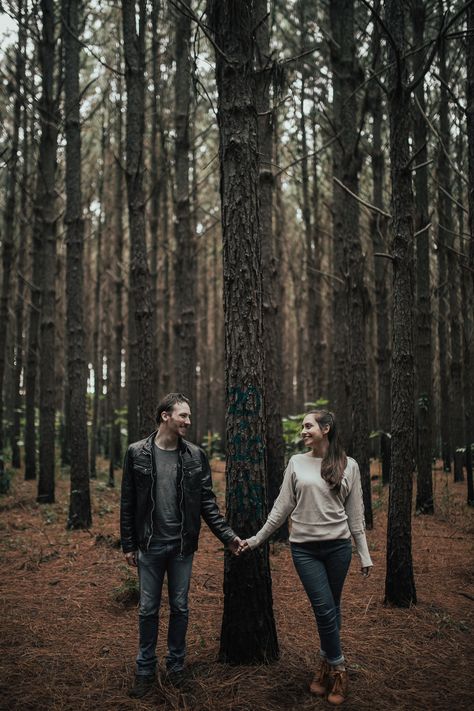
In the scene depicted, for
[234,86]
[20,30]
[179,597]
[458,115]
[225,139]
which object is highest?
[20,30]

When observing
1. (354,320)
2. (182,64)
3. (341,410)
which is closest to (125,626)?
(354,320)

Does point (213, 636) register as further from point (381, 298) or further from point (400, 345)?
point (381, 298)

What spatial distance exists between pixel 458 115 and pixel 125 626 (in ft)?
32.9

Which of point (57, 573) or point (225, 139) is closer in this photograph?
point (225, 139)

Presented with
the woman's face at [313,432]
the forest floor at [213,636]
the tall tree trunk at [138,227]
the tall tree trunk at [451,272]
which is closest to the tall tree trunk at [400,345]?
the forest floor at [213,636]

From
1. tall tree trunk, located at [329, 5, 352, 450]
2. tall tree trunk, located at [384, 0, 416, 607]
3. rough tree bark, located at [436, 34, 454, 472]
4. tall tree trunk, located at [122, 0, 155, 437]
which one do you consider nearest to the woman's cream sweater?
tall tree trunk, located at [384, 0, 416, 607]

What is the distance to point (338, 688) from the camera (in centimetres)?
333

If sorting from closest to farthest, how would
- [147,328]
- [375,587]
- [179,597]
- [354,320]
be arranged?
[179,597]
[375,587]
[147,328]
[354,320]

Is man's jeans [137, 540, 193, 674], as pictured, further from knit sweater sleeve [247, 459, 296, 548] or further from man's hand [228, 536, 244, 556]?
knit sweater sleeve [247, 459, 296, 548]

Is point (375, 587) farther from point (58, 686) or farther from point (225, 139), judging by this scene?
point (225, 139)

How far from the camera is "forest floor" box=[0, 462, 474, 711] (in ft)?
11.2

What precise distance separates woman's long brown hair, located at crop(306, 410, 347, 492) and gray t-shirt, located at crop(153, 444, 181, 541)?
1.02m

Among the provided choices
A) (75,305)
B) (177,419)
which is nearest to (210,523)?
(177,419)

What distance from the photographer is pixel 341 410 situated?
37.1ft
